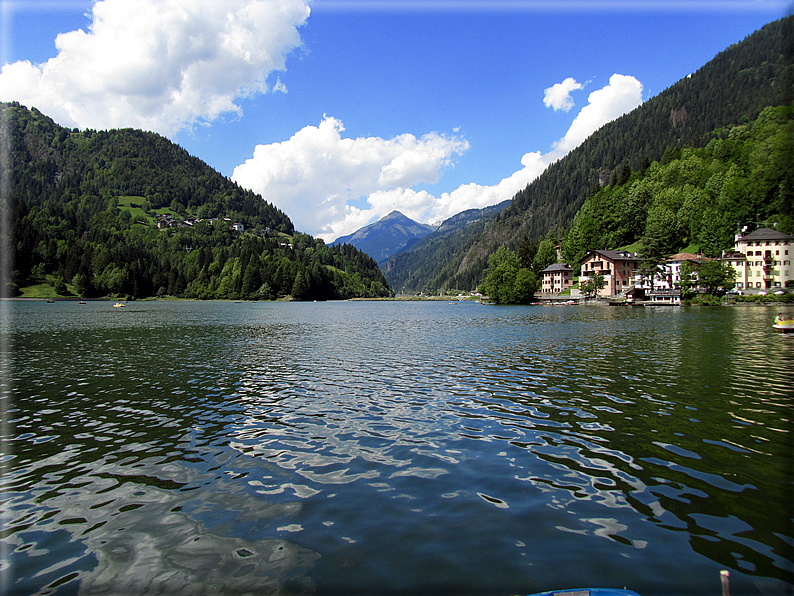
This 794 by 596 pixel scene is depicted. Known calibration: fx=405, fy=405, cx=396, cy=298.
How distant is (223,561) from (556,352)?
3488cm

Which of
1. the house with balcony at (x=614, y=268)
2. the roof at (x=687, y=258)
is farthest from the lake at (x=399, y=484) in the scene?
the house with balcony at (x=614, y=268)

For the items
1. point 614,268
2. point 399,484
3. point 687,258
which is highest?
point 687,258

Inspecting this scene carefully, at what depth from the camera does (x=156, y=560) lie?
8.26 m

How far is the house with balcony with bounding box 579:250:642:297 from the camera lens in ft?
592

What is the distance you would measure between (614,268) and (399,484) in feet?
643

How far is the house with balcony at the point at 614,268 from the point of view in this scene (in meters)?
180

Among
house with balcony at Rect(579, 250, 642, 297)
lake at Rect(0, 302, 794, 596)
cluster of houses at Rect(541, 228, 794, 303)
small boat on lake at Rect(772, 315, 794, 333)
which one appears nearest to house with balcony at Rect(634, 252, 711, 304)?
cluster of houses at Rect(541, 228, 794, 303)

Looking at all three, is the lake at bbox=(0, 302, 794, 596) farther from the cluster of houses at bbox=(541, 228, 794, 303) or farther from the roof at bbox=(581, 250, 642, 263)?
the roof at bbox=(581, 250, 642, 263)

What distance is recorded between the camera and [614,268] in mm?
180750

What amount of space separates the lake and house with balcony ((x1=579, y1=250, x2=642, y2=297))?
17164 cm

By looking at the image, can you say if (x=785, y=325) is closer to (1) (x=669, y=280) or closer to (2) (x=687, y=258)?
(2) (x=687, y=258)

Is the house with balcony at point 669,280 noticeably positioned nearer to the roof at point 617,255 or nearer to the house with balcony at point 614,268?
the house with balcony at point 614,268

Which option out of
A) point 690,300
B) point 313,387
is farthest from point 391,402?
point 690,300

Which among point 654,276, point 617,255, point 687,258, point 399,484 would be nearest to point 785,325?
point 399,484
